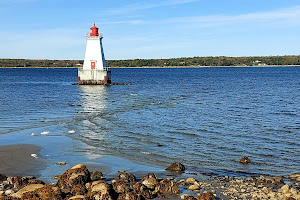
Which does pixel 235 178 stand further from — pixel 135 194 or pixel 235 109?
pixel 235 109

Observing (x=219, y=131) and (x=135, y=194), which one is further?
(x=219, y=131)

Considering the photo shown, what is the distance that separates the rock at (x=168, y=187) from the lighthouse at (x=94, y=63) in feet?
171

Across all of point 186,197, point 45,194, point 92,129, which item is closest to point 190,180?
point 186,197

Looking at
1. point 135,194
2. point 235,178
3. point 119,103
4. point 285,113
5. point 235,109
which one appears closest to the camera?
point 135,194

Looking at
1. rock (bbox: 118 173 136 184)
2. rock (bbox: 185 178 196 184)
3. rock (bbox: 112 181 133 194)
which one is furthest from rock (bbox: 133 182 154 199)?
rock (bbox: 185 178 196 184)

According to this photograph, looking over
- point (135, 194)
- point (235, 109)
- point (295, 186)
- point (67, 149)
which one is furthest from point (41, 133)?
point (235, 109)

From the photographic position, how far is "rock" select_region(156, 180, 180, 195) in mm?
11352

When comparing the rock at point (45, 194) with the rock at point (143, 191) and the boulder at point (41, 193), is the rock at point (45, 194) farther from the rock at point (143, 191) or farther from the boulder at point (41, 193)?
the rock at point (143, 191)

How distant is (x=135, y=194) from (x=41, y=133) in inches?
493

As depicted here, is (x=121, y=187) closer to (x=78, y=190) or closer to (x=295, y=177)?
(x=78, y=190)

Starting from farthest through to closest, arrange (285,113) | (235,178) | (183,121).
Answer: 1. (285,113)
2. (183,121)
3. (235,178)

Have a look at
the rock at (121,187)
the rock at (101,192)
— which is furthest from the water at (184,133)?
the rock at (101,192)

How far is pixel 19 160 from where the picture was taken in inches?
611

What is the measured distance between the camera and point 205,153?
55.7 feet
